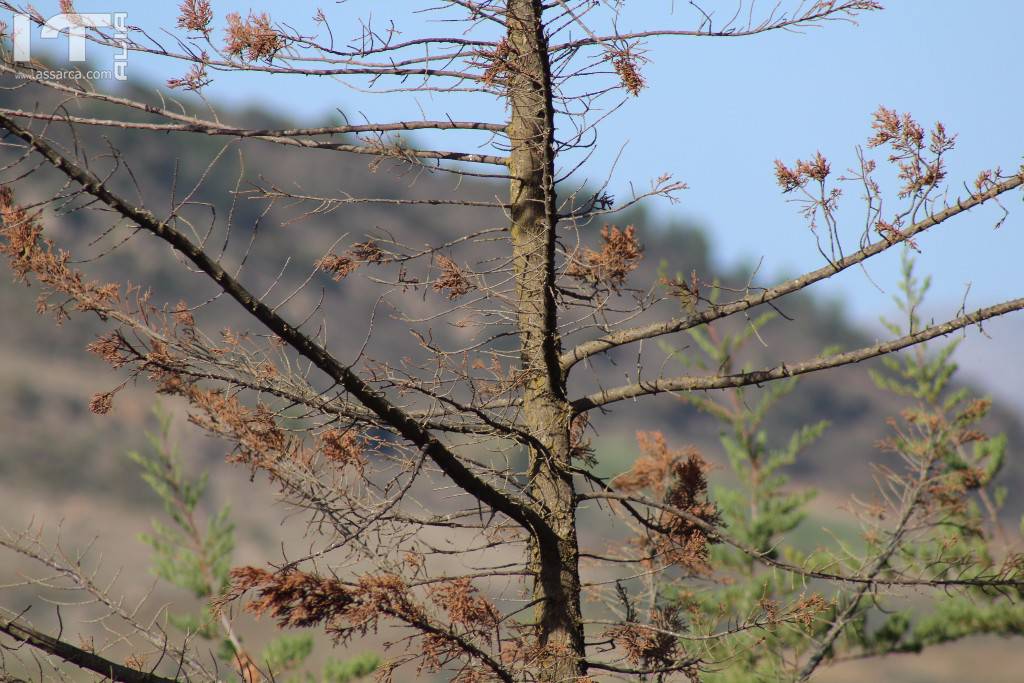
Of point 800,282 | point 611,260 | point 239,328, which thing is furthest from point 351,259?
point 239,328

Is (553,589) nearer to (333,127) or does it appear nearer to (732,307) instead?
(732,307)

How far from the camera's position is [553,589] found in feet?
16.8

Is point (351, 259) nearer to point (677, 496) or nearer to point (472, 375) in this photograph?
point (472, 375)

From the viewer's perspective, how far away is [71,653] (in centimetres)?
426

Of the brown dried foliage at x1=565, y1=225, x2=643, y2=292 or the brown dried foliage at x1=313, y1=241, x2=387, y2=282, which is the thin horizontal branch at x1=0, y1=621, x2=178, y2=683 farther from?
the brown dried foliage at x1=565, y1=225, x2=643, y2=292

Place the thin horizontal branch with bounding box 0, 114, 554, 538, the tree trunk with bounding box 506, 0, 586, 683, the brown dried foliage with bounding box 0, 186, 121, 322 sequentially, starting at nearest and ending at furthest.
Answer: the thin horizontal branch with bounding box 0, 114, 554, 538 → the brown dried foliage with bounding box 0, 186, 121, 322 → the tree trunk with bounding box 506, 0, 586, 683

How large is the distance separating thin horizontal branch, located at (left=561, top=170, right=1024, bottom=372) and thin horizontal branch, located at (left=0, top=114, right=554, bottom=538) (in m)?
0.88

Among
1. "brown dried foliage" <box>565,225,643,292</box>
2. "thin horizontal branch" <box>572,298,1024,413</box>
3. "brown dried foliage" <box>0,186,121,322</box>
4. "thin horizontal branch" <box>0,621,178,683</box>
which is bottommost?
"thin horizontal branch" <box>0,621,178,683</box>

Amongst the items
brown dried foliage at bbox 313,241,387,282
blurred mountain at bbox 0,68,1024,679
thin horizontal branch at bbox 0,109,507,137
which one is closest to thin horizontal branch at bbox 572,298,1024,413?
brown dried foliage at bbox 313,241,387,282

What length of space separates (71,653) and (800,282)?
3442mm

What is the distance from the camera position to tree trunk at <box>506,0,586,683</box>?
495 centimetres

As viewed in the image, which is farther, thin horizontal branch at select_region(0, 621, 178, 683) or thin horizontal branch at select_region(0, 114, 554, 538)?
thin horizontal branch at select_region(0, 621, 178, 683)

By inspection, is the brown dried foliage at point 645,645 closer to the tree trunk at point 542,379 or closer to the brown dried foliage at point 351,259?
the tree trunk at point 542,379

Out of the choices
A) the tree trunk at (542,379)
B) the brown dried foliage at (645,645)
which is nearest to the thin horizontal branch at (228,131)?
the tree trunk at (542,379)
